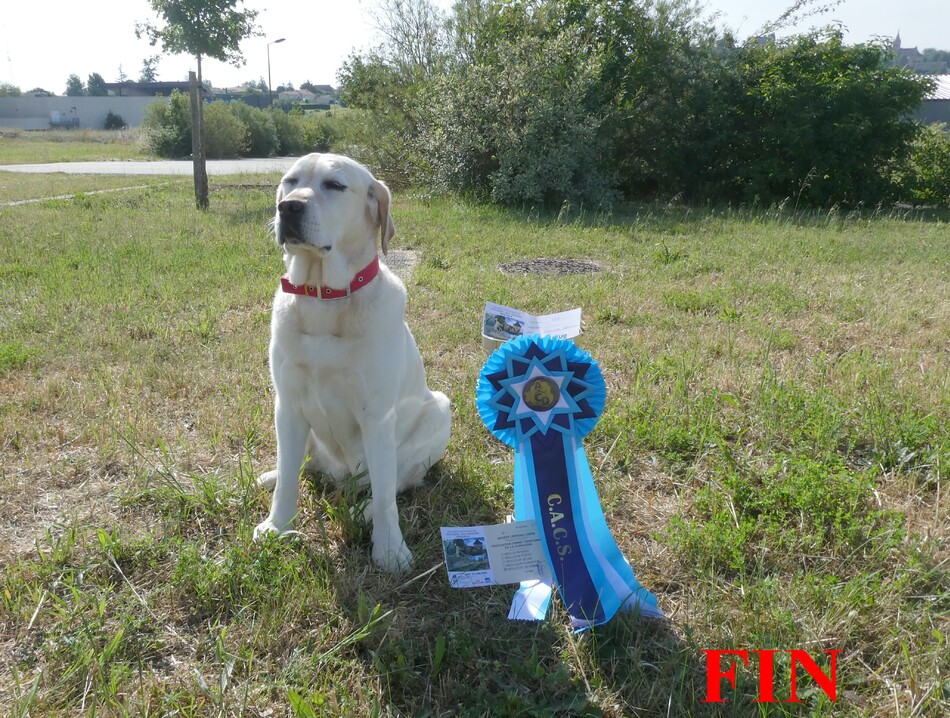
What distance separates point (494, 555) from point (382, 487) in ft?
1.65

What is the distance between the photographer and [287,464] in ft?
8.02

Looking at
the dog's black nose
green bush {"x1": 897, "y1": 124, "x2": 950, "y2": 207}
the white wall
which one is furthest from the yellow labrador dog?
the white wall

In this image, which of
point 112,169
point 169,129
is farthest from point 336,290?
point 169,129

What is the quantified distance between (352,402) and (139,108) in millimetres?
61438

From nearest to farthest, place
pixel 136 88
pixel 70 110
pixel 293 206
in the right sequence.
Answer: pixel 293 206
pixel 70 110
pixel 136 88

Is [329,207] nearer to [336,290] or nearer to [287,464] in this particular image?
[336,290]

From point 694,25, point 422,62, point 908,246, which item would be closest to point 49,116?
point 422,62

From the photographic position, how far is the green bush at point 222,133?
25.0 metres

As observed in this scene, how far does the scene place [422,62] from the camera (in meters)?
13.9

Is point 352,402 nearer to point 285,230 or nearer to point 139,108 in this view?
point 285,230

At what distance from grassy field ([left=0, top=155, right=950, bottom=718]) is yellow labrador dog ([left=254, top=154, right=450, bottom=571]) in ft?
0.73

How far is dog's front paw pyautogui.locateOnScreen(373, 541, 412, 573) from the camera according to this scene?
7.58 feet

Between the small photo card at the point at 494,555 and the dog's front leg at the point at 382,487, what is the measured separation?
0.33m

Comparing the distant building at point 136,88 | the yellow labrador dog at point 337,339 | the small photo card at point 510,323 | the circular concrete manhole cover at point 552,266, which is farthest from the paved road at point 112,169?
the distant building at point 136,88
